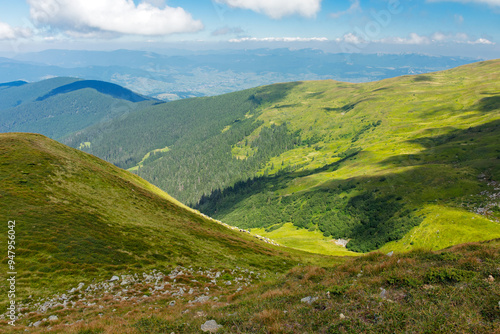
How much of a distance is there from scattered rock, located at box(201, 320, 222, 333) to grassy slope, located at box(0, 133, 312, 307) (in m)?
17.6

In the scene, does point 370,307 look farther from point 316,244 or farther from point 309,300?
point 316,244

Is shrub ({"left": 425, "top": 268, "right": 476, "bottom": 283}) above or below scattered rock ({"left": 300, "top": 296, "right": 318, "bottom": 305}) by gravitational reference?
above

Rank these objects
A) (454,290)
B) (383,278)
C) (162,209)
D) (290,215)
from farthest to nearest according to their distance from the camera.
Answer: (290,215), (162,209), (383,278), (454,290)

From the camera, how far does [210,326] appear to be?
1280cm

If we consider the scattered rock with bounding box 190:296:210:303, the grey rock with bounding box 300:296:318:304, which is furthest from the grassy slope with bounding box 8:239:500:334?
the scattered rock with bounding box 190:296:210:303

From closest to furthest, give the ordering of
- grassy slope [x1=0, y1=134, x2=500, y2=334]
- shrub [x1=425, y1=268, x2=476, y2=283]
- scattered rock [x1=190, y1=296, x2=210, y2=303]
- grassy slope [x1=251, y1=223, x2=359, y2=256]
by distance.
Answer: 1. grassy slope [x1=0, y1=134, x2=500, y2=334]
2. shrub [x1=425, y1=268, x2=476, y2=283]
3. scattered rock [x1=190, y1=296, x2=210, y2=303]
4. grassy slope [x1=251, y1=223, x2=359, y2=256]

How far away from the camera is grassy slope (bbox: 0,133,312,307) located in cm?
2492

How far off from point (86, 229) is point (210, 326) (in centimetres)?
2711

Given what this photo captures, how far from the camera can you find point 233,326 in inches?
483

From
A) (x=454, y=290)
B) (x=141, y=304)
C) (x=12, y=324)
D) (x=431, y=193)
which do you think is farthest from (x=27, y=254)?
(x=431, y=193)

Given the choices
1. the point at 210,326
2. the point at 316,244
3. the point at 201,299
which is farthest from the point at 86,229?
the point at 316,244

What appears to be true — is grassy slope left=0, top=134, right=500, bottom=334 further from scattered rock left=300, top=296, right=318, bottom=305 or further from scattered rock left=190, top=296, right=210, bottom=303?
scattered rock left=190, top=296, right=210, bottom=303

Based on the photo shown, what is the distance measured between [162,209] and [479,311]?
52243 millimetres

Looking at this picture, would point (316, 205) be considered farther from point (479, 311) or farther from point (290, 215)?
point (479, 311)
